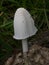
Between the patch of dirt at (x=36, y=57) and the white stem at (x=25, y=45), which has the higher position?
the white stem at (x=25, y=45)

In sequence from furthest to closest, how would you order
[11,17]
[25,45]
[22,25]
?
[11,17] < [25,45] < [22,25]

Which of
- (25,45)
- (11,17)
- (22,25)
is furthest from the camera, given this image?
(11,17)

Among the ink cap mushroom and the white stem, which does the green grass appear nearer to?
the white stem

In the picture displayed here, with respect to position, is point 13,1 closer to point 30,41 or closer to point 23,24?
point 30,41

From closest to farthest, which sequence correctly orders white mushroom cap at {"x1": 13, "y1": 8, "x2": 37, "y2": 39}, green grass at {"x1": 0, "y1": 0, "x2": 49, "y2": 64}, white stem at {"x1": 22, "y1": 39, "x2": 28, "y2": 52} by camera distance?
white mushroom cap at {"x1": 13, "y1": 8, "x2": 37, "y2": 39}
white stem at {"x1": 22, "y1": 39, "x2": 28, "y2": 52}
green grass at {"x1": 0, "y1": 0, "x2": 49, "y2": 64}

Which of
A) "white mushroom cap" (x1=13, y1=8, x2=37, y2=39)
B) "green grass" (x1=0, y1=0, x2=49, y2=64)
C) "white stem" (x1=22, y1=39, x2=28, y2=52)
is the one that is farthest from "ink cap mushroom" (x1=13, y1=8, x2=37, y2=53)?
"green grass" (x1=0, y1=0, x2=49, y2=64)

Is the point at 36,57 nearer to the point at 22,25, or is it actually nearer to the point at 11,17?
the point at 22,25

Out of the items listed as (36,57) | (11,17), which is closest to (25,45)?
(36,57)

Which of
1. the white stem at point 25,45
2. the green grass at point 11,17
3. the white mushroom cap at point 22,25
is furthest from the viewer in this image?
the green grass at point 11,17

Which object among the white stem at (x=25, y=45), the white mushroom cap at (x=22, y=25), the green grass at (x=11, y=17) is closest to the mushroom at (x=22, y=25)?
the white mushroom cap at (x=22, y=25)

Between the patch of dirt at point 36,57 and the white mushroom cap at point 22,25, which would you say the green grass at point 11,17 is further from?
the white mushroom cap at point 22,25

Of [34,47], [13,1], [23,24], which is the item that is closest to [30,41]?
[34,47]
